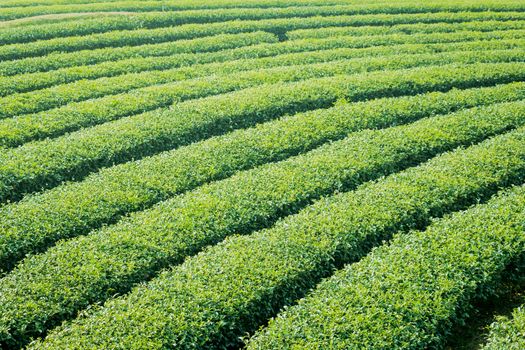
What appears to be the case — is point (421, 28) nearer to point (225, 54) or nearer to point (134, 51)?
point (225, 54)

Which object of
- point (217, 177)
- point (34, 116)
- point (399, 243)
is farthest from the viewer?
point (34, 116)

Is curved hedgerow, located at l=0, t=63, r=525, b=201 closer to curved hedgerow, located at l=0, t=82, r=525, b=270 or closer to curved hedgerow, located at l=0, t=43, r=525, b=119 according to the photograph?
curved hedgerow, located at l=0, t=82, r=525, b=270

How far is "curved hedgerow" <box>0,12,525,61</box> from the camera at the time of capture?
28067mm

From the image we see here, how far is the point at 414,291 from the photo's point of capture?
11305 mm

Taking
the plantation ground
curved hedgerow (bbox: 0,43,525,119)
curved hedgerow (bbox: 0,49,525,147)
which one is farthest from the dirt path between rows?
curved hedgerow (bbox: 0,49,525,147)

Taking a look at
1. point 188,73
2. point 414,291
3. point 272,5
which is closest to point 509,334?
point 414,291

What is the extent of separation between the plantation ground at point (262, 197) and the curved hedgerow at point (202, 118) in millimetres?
74

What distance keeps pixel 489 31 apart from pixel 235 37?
14945 millimetres

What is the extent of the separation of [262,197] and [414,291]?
16.4 feet

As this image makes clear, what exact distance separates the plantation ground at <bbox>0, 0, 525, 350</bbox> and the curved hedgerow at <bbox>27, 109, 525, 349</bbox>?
46 millimetres

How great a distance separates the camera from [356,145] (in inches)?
685

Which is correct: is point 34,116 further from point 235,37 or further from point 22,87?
point 235,37

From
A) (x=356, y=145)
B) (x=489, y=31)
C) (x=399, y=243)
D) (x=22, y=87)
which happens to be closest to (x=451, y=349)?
(x=399, y=243)

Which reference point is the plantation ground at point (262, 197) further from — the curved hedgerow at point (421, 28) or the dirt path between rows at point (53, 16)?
the dirt path between rows at point (53, 16)
